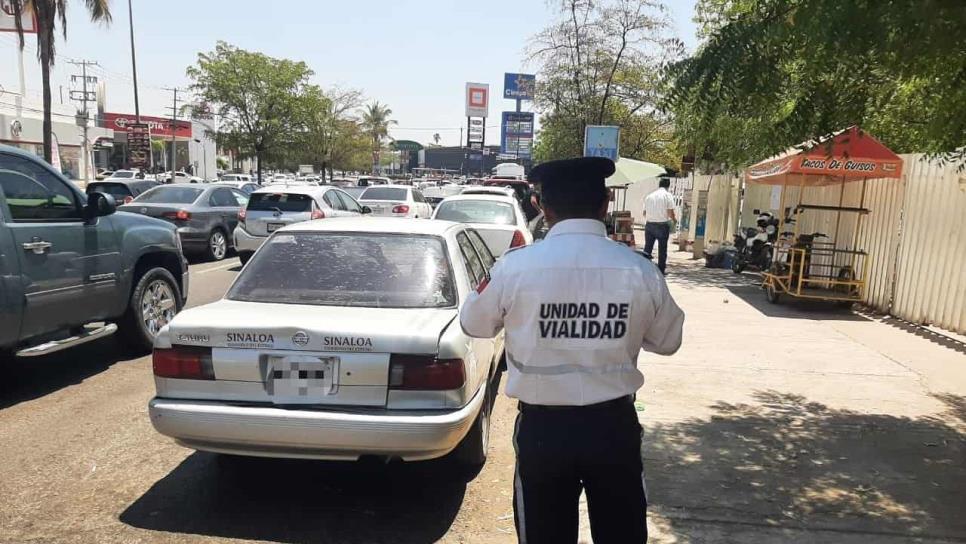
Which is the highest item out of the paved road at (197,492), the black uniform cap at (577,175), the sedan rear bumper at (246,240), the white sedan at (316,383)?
the black uniform cap at (577,175)

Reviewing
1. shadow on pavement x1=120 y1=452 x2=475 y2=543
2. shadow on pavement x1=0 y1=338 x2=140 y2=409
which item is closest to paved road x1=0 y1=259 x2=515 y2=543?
shadow on pavement x1=120 y1=452 x2=475 y2=543

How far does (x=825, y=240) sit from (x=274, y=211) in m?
9.25

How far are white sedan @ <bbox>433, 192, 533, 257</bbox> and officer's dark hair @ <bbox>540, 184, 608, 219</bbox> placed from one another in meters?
7.55

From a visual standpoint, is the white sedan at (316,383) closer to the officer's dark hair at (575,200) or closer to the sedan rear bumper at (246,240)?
the officer's dark hair at (575,200)

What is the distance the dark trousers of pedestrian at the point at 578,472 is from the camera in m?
2.07

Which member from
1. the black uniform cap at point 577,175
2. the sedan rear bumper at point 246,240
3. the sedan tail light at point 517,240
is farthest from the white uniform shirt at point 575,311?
the sedan rear bumper at point 246,240

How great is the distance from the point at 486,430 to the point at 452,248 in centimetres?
116

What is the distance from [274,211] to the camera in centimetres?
1202

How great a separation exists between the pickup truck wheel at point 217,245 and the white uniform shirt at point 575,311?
1260cm

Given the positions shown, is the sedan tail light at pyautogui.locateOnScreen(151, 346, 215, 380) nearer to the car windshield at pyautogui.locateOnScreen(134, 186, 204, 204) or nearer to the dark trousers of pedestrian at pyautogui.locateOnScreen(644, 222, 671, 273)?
the dark trousers of pedestrian at pyautogui.locateOnScreen(644, 222, 671, 273)

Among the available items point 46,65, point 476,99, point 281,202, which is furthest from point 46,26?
point 476,99

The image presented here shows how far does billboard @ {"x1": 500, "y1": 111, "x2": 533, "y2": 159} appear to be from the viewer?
58844 mm

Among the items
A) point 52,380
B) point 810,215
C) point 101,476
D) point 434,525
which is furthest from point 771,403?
point 810,215

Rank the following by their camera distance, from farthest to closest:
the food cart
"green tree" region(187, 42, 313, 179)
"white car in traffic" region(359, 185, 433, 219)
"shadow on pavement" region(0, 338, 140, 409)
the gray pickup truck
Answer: "green tree" region(187, 42, 313, 179) → "white car in traffic" region(359, 185, 433, 219) → the food cart → "shadow on pavement" region(0, 338, 140, 409) → the gray pickup truck
